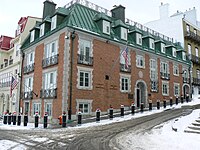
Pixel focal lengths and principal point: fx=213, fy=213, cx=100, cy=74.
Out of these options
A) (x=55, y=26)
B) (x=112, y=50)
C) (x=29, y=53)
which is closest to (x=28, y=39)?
(x=29, y=53)

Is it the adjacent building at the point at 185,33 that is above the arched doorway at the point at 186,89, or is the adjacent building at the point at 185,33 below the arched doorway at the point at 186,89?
above

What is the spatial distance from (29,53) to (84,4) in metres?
9.09

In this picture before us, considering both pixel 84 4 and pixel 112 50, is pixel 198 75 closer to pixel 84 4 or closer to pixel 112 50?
pixel 112 50

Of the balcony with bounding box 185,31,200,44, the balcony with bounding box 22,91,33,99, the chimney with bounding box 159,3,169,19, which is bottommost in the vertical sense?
the balcony with bounding box 22,91,33,99

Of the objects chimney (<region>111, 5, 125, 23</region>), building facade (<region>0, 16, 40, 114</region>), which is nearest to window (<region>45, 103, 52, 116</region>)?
building facade (<region>0, 16, 40, 114</region>)

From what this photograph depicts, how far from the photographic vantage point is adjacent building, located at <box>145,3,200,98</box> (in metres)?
37.1

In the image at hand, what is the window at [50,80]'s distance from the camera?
2071 centimetres

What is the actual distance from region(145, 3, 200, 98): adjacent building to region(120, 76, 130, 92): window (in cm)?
1704

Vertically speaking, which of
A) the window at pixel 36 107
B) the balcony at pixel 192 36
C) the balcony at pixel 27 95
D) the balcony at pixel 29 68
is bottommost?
the window at pixel 36 107

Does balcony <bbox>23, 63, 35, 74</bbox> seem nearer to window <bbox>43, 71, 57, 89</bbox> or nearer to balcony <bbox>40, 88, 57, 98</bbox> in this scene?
window <bbox>43, 71, 57, 89</bbox>

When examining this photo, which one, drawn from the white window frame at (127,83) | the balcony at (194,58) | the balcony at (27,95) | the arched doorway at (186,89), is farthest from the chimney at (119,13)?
the balcony at (194,58)

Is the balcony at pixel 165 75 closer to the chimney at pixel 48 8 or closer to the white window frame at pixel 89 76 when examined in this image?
the white window frame at pixel 89 76

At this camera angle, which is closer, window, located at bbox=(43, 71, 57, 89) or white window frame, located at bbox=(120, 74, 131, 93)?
window, located at bbox=(43, 71, 57, 89)

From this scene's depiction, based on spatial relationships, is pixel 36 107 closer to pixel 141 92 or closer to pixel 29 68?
pixel 29 68
